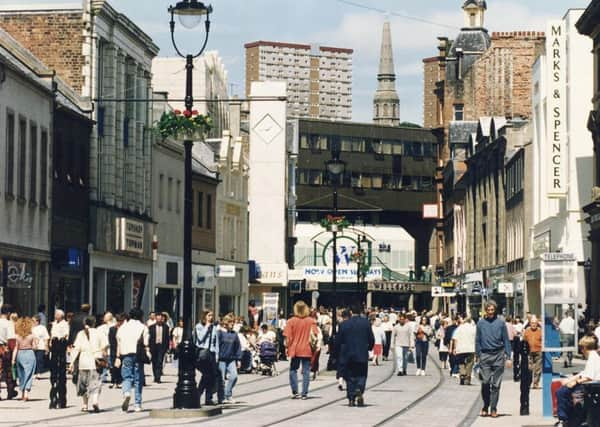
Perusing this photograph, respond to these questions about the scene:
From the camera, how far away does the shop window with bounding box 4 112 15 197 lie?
41.0 metres

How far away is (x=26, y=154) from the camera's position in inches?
1694

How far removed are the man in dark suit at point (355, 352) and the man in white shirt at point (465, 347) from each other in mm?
9209

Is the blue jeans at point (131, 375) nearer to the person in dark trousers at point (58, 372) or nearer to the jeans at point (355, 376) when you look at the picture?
the person in dark trousers at point (58, 372)

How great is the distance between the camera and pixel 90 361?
26203mm

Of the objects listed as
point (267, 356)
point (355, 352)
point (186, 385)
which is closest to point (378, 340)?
point (267, 356)

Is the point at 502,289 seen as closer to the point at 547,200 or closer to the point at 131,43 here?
the point at 547,200

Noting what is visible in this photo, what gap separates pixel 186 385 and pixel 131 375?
1.34 metres

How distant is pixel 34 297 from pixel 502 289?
36.2m

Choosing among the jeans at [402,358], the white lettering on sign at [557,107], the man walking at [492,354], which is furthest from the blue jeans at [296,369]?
the white lettering on sign at [557,107]

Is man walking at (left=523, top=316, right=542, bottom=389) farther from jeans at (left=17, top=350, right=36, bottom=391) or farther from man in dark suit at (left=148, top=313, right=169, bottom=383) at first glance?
jeans at (left=17, top=350, right=36, bottom=391)

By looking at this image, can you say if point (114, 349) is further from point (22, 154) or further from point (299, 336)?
point (22, 154)

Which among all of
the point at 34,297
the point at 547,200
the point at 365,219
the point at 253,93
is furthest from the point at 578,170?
the point at 365,219

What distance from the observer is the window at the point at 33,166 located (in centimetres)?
4372

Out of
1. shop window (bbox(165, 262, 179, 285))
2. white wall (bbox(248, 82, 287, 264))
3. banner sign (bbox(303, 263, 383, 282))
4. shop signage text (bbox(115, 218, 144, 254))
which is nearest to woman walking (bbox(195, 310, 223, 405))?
shop signage text (bbox(115, 218, 144, 254))
